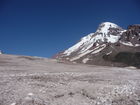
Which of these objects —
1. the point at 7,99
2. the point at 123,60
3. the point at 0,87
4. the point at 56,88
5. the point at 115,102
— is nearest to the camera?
the point at 7,99

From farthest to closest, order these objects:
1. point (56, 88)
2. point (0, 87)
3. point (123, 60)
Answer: point (123, 60) < point (56, 88) < point (0, 87)

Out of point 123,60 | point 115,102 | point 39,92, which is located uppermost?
point 123,60

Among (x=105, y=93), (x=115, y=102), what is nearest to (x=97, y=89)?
(x=105, y=93)

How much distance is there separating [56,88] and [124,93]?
5.37 meters

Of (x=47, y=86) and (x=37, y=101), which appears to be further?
(x=47, y=86)

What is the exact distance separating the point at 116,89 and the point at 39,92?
681cm

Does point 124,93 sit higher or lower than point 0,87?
lower

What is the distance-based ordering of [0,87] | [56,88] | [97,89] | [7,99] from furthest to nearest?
[97,89] → [56,88] → [0,87] → [7,99]

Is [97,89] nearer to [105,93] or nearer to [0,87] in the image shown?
[105,93]

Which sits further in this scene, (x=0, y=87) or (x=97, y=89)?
(x=97, y=89)

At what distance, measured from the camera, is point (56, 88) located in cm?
1587

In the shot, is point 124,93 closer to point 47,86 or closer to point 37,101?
point 47,86

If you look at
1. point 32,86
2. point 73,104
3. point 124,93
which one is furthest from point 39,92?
point 124,93

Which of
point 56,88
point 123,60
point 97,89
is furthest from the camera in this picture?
point 123,60
